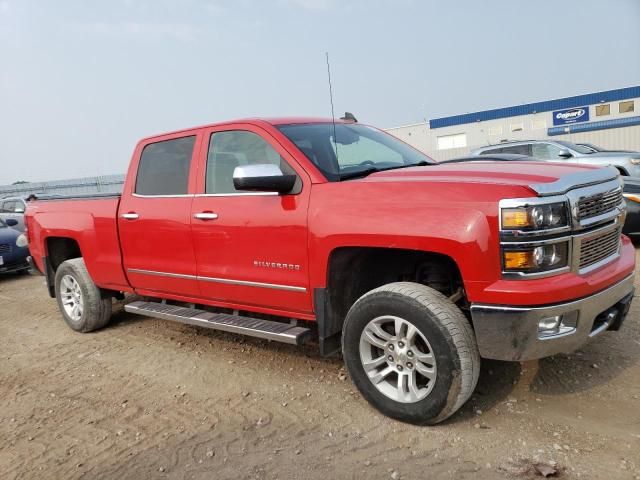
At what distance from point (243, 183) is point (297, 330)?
3.57 ft

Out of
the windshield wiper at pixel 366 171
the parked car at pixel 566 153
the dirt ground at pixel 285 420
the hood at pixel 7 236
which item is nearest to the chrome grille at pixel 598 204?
the dirt ground at pixel 285 420

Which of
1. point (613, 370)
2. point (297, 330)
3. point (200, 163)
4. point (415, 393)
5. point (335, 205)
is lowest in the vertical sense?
point (613, 370)

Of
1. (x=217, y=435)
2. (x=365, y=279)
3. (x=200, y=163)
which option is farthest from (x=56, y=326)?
(x=365, y=279)

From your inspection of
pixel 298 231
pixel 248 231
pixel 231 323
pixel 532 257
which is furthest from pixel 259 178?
pixel 532 257

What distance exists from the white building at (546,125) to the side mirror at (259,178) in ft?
95.2

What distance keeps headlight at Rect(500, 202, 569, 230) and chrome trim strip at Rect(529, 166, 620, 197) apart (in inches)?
2.9

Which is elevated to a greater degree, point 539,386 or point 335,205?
point 335,205

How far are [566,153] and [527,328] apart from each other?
10.3 meters

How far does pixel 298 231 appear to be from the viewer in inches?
133

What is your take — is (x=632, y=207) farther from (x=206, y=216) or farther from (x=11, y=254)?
(x=11, y=254)

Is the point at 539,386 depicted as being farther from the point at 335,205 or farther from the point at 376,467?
the point at 335,205

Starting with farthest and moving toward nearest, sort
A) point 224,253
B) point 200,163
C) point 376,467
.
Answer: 1. point 200,163
2. point 224,253
3. point 376,467

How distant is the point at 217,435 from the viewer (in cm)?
315

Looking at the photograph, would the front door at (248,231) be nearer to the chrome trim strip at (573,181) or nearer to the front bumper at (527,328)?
the front bumper at (527,328)
